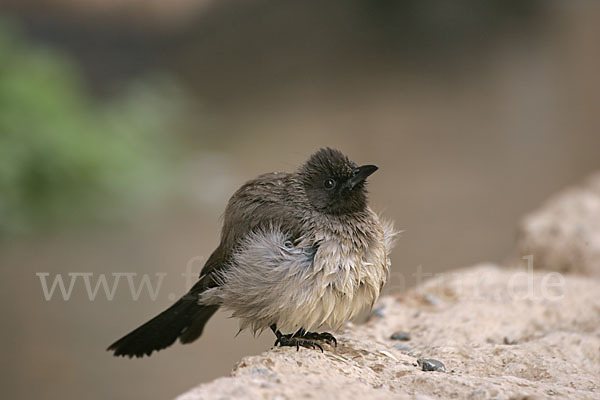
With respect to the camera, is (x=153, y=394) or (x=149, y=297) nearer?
(x=153, y=394)

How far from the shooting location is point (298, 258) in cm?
313

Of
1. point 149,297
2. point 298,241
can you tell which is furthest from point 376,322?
point 149,297

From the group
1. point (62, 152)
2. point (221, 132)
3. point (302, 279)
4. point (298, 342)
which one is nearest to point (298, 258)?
point (302, 279)

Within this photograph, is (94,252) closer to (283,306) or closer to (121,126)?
(121,126)

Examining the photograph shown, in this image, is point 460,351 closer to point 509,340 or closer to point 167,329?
point 509,340

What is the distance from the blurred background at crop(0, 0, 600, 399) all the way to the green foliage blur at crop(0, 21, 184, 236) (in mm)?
29

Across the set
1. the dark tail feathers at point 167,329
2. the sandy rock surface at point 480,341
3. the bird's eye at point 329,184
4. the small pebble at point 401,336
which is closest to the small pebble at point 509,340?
the sandy rock surface at point 480,341

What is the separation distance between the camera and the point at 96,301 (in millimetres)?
6867

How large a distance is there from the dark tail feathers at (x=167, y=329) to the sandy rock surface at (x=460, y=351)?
0.85 meters

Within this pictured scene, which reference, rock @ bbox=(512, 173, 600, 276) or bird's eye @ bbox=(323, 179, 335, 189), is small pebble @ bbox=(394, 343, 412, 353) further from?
rock @ bbox=(512, 173, 600, 276)

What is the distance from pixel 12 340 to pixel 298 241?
408 cm

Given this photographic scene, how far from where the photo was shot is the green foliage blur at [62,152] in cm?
809

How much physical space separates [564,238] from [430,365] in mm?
2246

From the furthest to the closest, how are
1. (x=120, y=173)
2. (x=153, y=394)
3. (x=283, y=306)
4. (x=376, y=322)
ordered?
(x=120, y=173)
(x=153, y=394)
(x=376, y=322)
(x=283, y=306)
